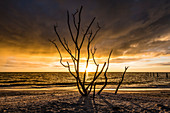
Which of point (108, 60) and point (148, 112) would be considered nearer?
point (148, 112)

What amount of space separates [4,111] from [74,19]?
20.6ft

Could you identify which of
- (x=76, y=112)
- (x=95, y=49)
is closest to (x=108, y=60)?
(x=95, y=49)

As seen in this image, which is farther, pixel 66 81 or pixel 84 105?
pixel 66 81

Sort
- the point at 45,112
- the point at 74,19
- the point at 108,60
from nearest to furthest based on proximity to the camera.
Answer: the point at 45,112 < the point at 74,19 < the point at 108,60

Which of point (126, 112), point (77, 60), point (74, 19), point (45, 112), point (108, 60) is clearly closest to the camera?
point (45, 112)

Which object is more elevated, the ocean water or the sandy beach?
the sandy beach

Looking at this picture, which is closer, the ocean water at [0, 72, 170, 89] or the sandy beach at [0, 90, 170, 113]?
the sandy beach at [0, 90, 170, 113]

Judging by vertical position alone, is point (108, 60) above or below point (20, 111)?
above

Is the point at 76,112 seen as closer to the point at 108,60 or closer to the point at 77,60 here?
the point at 77,60

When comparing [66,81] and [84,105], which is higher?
[84,105]

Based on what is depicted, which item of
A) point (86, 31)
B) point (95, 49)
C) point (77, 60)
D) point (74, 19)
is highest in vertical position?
point (74, 19)

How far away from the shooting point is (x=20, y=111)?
5133 mm

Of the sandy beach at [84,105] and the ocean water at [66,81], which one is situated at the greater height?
the sandy beach at [84,105]

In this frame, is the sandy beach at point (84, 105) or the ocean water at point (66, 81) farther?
the ocean water at point (66, 81)
